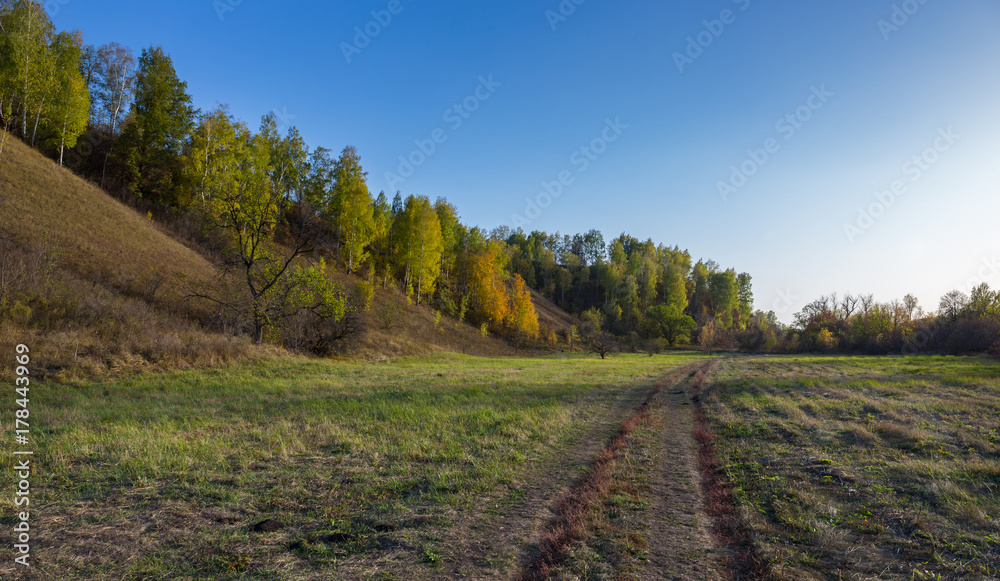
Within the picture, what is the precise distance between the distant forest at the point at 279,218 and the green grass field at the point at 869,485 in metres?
24.7

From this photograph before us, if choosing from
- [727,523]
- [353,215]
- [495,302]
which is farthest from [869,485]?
[495,302]

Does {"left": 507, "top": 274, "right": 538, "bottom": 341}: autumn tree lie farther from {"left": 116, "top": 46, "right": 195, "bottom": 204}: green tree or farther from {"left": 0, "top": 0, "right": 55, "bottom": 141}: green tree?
{"left": 0, "top": 0, "right": 55, "bottom": 141}: green tree

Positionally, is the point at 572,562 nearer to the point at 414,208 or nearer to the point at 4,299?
the point at 4,299

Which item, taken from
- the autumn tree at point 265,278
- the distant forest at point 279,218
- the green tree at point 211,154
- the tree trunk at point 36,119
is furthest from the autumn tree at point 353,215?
the tree trunk at point 36,119

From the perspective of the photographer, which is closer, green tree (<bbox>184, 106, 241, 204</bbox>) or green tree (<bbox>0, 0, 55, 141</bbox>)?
green tree (<bbox>0, 0, 55, 141</bbox>)

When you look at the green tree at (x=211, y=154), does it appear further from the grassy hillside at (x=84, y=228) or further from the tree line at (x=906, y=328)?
the tree line at (x=906, y=328)

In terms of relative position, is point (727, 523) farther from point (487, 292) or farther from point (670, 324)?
point (670, 324)

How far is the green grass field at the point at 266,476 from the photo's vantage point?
14.8ft

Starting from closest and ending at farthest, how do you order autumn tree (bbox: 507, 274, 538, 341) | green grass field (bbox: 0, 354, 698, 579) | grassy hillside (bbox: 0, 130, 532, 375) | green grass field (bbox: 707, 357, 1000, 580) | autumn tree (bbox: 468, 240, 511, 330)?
green grass field (bbox: 0, 354, 698, 579) < green grass field (bbox: 707, 357, 1000, 580) < grassy hillside (bbox: 0, 130, 532, 375) < autumn tree (bbox: 507, 274, 538, 341) < autumn tree (bbox: 468, 240, 511, 330)

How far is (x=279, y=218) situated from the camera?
50.2m

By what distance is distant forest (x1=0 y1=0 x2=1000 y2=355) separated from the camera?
28.0m

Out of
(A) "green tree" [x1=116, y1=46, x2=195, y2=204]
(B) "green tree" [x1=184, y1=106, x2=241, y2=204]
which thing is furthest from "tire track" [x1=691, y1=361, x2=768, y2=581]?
(A) "green tree" [x1=116, y1=46, x2=195, y2=204]

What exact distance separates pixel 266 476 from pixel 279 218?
5046cm

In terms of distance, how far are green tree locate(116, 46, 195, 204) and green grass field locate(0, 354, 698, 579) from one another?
4009 centimetres
